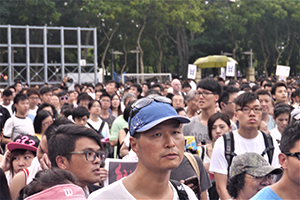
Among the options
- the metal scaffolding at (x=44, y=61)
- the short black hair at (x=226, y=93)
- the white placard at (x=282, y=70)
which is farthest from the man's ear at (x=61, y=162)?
the metal scaffolding at (x=44, y=61)

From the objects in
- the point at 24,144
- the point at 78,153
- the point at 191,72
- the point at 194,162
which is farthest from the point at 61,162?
the point at 191,72

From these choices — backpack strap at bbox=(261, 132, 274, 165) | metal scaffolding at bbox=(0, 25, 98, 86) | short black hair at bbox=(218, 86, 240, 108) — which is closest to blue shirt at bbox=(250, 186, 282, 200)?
backpack strap at bbox=(261, 132, 274, 165)

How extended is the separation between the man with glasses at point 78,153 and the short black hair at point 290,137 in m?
1.45

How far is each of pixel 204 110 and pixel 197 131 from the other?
12.6 inches

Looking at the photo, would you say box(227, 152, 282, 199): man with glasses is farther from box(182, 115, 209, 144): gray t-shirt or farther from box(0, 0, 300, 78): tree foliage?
box(0, 0, 300, 78): tree foliage

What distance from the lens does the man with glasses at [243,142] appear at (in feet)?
14.4

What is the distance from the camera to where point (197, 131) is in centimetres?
568

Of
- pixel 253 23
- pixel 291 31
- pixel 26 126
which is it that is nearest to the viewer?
pixel 26 126

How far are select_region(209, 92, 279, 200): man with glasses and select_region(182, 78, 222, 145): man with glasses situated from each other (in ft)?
2.91

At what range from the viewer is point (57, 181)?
7.58 ft

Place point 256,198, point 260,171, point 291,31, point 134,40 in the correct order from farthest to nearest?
point 291,31 → point 134,40 → point 260,171 → point 256,198

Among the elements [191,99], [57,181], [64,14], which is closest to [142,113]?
[57,181]

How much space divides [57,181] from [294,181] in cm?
137

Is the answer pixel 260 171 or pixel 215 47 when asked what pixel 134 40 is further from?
pixel 260 171
